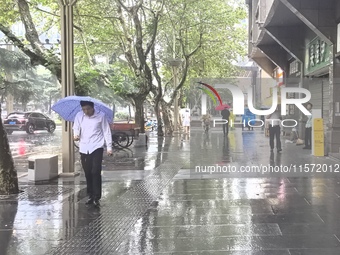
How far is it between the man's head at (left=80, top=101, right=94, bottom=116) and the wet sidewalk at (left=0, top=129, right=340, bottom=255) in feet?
5.12

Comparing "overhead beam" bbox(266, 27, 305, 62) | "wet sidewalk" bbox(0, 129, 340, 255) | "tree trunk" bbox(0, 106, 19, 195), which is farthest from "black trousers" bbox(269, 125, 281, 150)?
"overhead beam" bbox(266, 27, 305, 62)

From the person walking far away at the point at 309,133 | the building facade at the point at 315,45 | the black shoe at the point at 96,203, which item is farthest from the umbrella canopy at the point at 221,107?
the black shoe at the point at 96,203

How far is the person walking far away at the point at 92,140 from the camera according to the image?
7.10 m

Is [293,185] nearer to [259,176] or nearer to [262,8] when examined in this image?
[259,176]

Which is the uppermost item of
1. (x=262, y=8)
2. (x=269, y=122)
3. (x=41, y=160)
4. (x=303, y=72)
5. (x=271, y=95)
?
(x=262, y=8)

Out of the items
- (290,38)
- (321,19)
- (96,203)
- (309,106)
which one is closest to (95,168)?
(96,203)

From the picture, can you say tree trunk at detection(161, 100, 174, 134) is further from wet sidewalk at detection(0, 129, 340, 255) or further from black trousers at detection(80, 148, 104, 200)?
black trousers at detection(80, 148, 104, 200)

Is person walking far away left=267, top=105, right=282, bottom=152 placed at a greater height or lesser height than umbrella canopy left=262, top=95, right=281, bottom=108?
lesser

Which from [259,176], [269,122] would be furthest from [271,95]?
[259,176]

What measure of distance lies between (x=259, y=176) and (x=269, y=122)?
4.32ft

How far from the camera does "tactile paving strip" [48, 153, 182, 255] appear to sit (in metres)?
5.00

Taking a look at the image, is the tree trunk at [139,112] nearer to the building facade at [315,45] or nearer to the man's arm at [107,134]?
the building facade at [315,45]

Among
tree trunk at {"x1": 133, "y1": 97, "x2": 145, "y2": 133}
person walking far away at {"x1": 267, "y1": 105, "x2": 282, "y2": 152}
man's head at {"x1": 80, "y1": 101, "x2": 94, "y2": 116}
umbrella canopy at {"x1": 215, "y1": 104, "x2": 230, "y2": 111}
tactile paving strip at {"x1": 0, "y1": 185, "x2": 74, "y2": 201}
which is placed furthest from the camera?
tree trunk at {"x1": 133, "y1": 97, "x2": 145, "y2": 133}

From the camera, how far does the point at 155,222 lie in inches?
238
